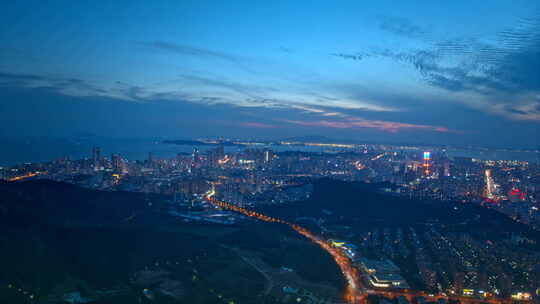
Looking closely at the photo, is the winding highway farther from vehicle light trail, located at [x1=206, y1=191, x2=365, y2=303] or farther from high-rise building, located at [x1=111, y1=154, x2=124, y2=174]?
high-rise building, located at [x1=111, y1=154, x2=124, y2=174]

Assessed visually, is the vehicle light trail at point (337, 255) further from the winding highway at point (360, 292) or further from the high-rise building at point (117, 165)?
the high-rise building at point (117, 165)

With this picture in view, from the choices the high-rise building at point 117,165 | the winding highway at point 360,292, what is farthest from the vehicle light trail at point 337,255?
the high-rise building at point 117,165

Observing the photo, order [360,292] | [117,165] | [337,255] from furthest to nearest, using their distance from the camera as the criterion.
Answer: [117,165], [337,255], [360,292]

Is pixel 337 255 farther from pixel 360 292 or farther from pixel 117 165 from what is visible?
pixel 117 165

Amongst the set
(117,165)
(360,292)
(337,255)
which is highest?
(117,165)

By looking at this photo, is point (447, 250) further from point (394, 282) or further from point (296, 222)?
point (296, 222)

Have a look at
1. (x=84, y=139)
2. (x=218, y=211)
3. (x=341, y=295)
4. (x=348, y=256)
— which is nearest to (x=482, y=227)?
(x=348, y=256)

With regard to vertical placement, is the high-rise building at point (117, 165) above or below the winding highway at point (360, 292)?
above

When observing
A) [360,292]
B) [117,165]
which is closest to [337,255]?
[360,292]

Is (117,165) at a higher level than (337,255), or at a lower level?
higher
